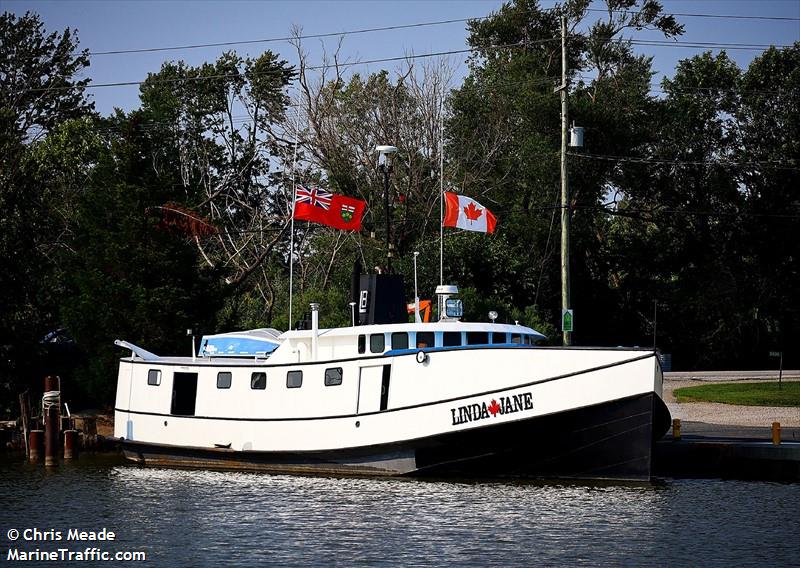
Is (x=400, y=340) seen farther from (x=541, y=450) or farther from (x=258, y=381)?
(x=541, y=450)

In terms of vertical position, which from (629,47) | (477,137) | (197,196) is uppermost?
(629,47)

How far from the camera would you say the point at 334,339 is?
31.3m

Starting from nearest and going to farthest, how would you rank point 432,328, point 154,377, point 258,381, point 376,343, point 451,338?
point 432,328 < point 451,338 < point 376,343 < point 258,381 < point 154,377

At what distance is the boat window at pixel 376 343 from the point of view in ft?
99.1

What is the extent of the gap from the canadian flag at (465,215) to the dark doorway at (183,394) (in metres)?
9.00

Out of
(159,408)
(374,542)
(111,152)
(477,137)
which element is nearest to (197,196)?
(111,152)

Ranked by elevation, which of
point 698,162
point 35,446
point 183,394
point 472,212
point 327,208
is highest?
point 698,162

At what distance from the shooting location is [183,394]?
1293 inches

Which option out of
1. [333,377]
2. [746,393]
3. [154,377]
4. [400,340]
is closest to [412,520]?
[333,377]

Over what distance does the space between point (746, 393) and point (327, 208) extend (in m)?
18.1

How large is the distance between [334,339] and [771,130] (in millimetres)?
36521

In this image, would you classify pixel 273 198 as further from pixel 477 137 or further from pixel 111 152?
pixel 111 152

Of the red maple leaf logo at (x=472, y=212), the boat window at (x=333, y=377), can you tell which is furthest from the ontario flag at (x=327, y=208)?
the boat window at (x=333, y=377)

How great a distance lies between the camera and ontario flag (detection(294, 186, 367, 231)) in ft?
109
